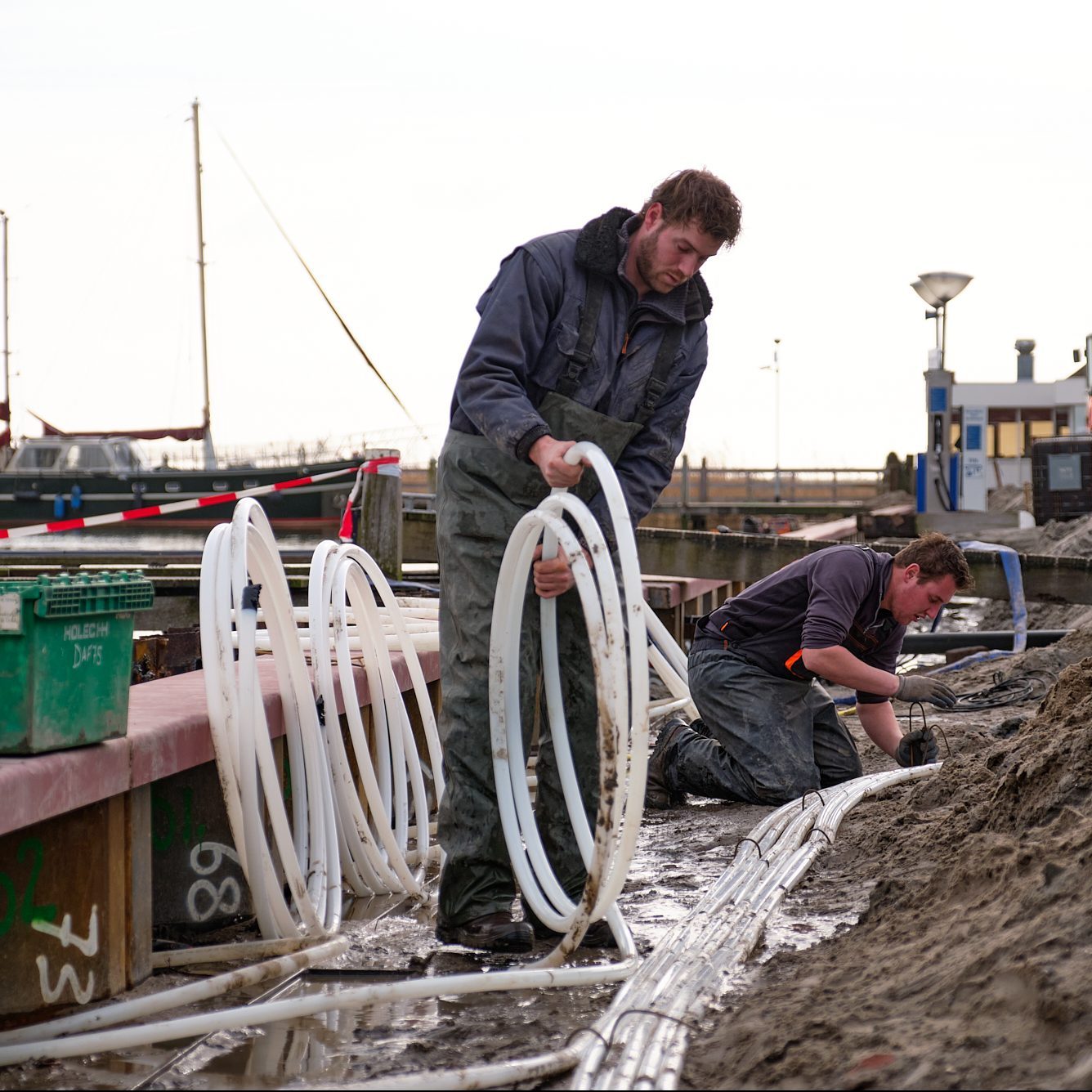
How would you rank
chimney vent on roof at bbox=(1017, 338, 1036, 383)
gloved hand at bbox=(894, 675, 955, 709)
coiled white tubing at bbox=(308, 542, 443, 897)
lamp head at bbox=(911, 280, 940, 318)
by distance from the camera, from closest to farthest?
coiled white tubing at bbox=(308, 542, 443, 897)
gloved hand at bbox=(894, 675, 955, 709)
lamp head at bbox=(911, 280, 940, 318)
chimney vent on roof at bbox=(1017, 338, 1036, 383)

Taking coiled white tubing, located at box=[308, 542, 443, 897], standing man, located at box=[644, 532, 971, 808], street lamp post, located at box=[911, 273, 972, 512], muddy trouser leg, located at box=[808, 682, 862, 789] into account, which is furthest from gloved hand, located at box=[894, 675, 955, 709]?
street lamp post, located at box=[911, 273, 972, 512]

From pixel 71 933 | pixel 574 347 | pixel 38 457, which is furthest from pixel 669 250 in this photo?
pixel 38 457

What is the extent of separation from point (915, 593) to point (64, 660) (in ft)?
9.97

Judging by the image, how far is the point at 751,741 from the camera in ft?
16.5

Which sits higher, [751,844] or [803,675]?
[803,675]

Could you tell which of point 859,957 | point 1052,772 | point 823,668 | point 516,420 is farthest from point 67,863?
point 823,668

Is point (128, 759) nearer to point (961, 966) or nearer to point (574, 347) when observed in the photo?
point (574, 347)

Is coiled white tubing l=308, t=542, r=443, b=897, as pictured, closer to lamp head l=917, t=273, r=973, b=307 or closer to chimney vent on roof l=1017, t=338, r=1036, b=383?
lamp head l=917, t=273, r=973, b=307

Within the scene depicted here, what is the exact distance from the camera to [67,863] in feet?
9.85

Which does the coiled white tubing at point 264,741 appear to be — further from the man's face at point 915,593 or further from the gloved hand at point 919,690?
the gloved hand at point 919,690

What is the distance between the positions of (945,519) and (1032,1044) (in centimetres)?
1607

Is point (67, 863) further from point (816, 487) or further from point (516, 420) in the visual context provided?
point (816, 487)

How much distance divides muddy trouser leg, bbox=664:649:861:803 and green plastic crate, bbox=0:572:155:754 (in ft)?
8.56

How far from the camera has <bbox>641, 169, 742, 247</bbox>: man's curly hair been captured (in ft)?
10.6
